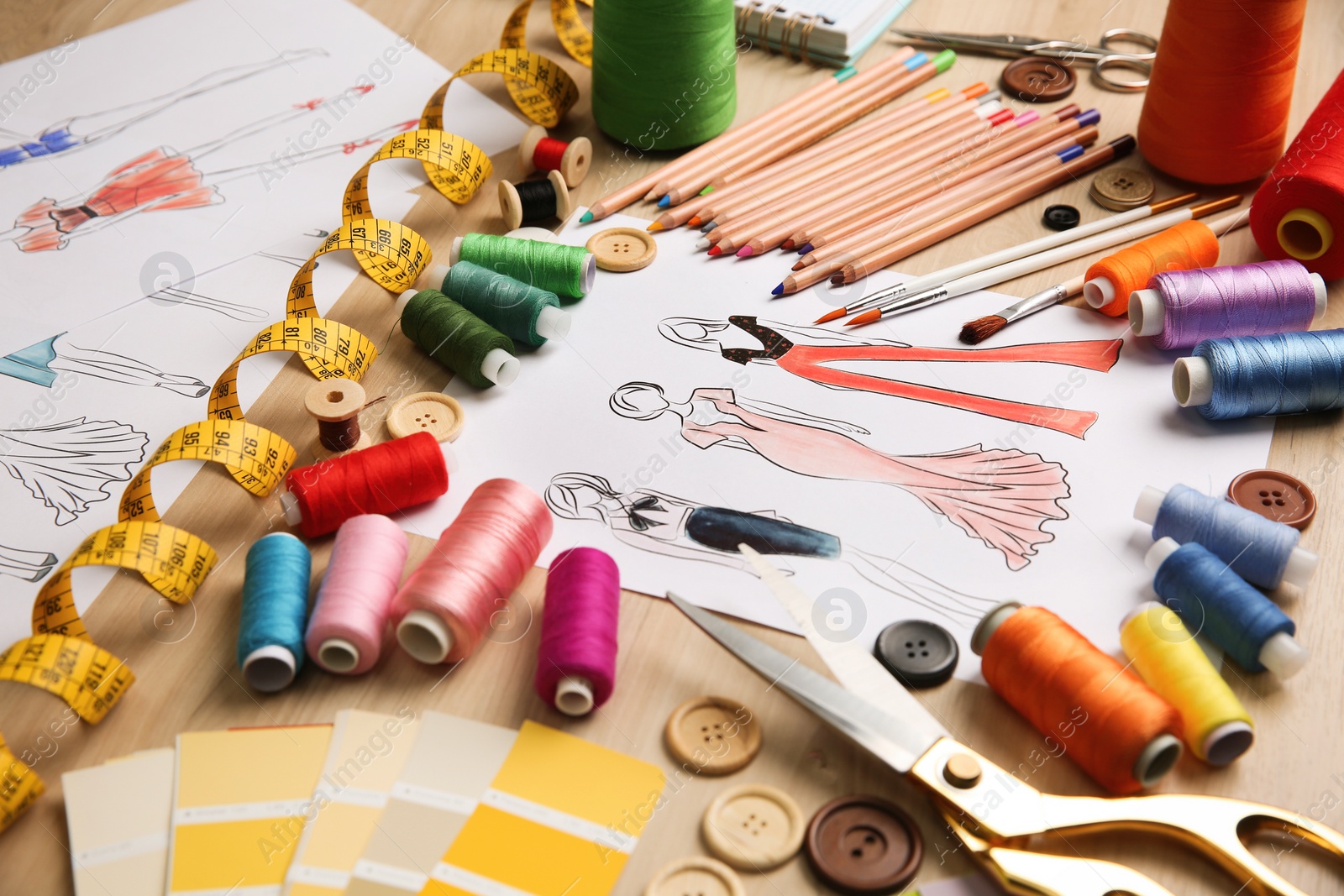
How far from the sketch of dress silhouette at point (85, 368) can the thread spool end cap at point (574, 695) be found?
1.09 m

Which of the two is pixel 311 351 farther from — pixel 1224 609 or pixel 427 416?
pixel 1224 609

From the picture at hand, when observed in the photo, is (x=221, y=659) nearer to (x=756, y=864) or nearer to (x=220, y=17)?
(x=756, y=864)

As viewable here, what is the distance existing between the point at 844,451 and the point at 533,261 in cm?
76

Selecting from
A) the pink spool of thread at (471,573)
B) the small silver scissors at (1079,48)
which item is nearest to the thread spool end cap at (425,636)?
the pink spool of thread at (471,573)

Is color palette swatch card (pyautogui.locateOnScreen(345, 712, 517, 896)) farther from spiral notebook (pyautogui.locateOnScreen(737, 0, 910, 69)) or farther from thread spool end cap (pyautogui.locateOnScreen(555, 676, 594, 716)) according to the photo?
spiral notebook (pyautogui.locateOnScreen(737, 0, 910, 69))

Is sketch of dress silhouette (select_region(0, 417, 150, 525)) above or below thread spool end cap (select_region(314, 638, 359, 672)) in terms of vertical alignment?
below

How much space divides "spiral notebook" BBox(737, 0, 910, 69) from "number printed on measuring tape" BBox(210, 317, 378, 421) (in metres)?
1.40

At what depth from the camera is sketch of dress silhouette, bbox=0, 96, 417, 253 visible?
2.46m

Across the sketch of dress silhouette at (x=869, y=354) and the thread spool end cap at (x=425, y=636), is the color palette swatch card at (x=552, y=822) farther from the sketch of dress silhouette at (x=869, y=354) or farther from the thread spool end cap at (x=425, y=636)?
the sketch of dress silhouette at (x=869, y=354)

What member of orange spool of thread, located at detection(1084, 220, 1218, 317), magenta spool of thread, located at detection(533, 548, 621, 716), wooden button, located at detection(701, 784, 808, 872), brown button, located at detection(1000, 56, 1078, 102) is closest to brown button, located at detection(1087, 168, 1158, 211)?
orange spool of thread, located at detection(1084, 220, 1218, 317)

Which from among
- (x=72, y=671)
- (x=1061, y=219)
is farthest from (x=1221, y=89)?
(x=72, y=671)

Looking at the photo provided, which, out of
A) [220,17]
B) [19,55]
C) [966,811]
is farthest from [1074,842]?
[19,55]

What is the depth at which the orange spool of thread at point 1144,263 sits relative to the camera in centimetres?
211

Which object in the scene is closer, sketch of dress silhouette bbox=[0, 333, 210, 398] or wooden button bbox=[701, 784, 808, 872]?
wooden button bbox=[701, 784, 808, 872]
